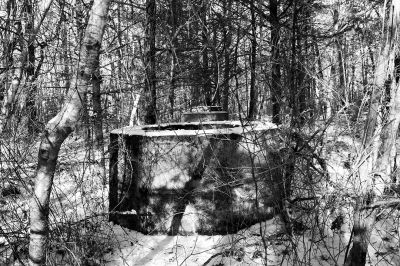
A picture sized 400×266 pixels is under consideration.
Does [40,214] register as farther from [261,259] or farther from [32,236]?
[261,259]

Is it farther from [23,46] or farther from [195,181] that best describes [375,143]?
[23,46]

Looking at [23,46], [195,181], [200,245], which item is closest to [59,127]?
[23,46]

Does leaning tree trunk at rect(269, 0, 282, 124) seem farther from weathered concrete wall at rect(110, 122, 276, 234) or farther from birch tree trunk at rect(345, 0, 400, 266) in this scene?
birch tree trunk at rect(345, 0, 400, 266)

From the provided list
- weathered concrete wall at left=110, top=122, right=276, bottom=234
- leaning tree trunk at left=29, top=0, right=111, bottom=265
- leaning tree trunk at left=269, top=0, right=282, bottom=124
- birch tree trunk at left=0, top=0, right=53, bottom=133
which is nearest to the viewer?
leaning tree trunk at left=29, top=0, right=111, bottom=265

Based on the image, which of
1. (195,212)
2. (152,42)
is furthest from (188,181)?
(152,42)

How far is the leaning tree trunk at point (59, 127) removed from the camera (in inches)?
109

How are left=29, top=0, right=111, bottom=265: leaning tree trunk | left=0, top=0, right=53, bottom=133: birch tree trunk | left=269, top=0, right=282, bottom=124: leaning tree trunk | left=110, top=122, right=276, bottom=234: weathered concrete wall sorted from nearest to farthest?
left=29, top=0, right=111, bottom=265: leaning tree trunk, left=0, top=0, right=53, bottom=133: birch tree trunk, left=269, top=0, right=282, bottom=124: leaning tree trunk, left=110, top=122, right=276, bottom=234: weathered concrete wall

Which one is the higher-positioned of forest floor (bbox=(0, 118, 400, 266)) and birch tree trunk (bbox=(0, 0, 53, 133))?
birch tree trunk (bbox=(0, 0, 53, 133))

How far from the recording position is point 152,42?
7.25 metres

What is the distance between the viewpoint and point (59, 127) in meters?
2.78

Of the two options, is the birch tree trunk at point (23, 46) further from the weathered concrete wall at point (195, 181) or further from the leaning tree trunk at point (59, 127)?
the weathered concrete wall at point (195, 181)

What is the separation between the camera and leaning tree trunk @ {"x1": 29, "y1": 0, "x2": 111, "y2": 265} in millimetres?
2775

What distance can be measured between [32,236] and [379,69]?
2909 millimetres

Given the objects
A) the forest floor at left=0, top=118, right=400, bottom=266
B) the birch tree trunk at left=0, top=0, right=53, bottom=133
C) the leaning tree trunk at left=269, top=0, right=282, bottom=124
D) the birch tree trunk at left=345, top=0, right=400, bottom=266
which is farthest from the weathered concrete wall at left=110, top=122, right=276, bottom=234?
the birch tree trunk at left=345, top=0, right=400, bottom=266
